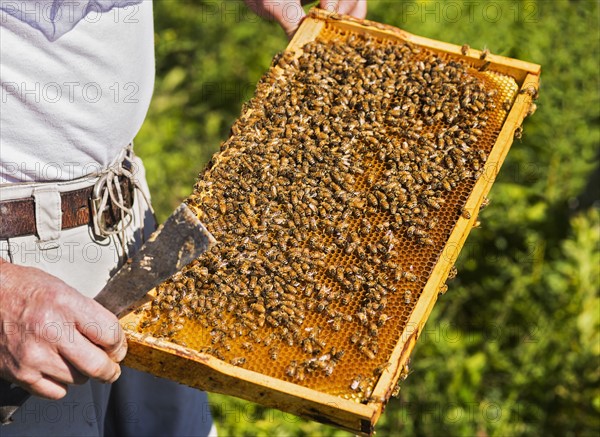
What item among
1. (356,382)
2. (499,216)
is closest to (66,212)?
(356,382)

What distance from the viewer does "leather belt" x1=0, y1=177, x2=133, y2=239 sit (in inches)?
149

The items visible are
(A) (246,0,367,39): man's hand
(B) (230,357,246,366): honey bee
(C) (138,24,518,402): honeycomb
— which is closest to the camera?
(B) (230,357,246,366): honey bee

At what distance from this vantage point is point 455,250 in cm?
385

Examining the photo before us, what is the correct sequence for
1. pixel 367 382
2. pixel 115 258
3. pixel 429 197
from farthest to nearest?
1. pixel 115 258
2. pixel 429 197
3. pixel 367 382

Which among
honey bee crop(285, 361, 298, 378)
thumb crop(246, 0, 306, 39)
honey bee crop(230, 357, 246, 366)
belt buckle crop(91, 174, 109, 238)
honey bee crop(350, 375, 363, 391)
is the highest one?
thumb crop(246, 0, 306, 39)

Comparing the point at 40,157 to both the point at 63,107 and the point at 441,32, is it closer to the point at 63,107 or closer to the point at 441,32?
the point at 63,107

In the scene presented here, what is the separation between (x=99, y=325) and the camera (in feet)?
11.1

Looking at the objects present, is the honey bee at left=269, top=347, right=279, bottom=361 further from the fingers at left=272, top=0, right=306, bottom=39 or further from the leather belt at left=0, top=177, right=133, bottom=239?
the fingers at left=272, top=0, right=306, bottom=39

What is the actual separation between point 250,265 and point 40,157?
115 cm

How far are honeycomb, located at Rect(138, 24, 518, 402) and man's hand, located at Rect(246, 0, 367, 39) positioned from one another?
393 millimetres

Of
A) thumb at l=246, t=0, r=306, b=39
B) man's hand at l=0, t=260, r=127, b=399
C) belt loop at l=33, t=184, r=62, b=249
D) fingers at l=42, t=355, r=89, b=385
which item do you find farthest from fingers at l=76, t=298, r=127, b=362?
thumb at l=246, t=0, r=306, b=39

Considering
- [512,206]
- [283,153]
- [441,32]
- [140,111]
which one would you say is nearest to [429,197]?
[283,153]

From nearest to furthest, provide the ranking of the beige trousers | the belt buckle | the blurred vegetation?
1. the beige trousers
2. the belt buckle
3. the blurred vegetation

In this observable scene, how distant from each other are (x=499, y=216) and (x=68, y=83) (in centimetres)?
461
